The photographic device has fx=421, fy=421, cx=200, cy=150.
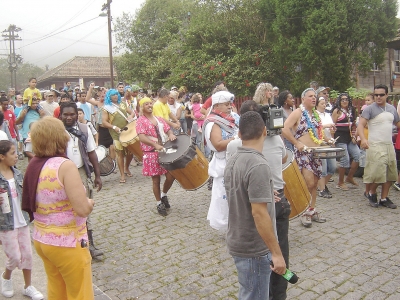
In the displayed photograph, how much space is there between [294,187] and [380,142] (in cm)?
256

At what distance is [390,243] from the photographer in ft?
17.1

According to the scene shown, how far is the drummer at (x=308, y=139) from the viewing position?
5.89 metres

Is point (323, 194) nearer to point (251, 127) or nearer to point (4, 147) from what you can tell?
point (251, 127)

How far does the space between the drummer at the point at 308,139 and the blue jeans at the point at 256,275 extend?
316 cm

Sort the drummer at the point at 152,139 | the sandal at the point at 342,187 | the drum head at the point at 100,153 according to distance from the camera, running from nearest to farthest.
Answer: the drummer at the point at 152,139 < the drum head at the point at 100,153 < the sandal at the point at 342,187

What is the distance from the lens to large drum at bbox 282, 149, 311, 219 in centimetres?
482

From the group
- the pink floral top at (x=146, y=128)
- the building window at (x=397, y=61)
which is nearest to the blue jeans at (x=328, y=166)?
the pink floral top at (x=146, y=128)

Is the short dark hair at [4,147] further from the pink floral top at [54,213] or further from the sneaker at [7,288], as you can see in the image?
the sneaker at [7,288]

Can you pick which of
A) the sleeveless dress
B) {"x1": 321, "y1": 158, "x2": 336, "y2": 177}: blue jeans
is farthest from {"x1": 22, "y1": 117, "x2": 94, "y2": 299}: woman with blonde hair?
{"x1": 321, "y1": 158, "x2": 336, "y2": 177}: blue jeans

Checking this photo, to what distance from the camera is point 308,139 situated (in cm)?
603

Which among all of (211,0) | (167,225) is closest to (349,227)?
(167,225)

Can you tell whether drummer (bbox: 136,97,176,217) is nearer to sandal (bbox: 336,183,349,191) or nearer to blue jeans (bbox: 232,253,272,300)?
sandal (bbox: 336,183,349,191)

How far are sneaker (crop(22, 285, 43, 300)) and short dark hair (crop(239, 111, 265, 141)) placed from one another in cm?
273

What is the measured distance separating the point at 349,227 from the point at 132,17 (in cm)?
3322
